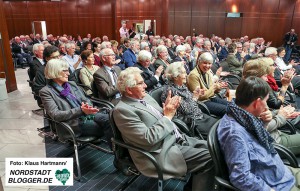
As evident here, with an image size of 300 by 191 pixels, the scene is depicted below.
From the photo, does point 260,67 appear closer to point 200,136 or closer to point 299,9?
point 200,136

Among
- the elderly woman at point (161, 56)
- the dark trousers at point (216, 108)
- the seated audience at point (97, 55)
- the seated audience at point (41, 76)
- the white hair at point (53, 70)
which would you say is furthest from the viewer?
the seated audience at point (97, 55)

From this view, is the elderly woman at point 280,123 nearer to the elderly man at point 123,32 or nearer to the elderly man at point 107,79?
the elderly man at point 107,79

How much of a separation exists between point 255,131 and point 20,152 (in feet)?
9.15

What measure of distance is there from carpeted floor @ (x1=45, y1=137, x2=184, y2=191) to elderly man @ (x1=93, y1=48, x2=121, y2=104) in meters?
0.73

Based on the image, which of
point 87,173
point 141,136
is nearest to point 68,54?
point 87,173

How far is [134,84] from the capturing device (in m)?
2.04

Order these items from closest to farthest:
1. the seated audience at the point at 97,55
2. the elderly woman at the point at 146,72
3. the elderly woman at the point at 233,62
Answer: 1. the elderly woman at the point at 146,72
2. the seated audience at the point at 97,55
3. the elderly woman at the point at 233,62

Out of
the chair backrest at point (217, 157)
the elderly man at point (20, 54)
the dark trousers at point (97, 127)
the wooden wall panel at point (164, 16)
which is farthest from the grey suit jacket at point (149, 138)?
the wooden wall panel at point (164, 16)

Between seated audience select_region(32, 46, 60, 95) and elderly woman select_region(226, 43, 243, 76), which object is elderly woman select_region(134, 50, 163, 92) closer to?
seated audience select_region(32, 46, 60, 95)

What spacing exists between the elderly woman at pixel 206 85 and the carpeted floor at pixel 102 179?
1.08 meters

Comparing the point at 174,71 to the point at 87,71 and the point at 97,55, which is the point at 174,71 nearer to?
the point at 87,71

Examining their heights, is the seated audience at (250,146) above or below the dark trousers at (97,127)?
above

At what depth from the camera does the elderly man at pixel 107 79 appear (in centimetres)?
316

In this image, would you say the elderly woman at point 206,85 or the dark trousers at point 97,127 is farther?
the elderly woman at point 206,85
